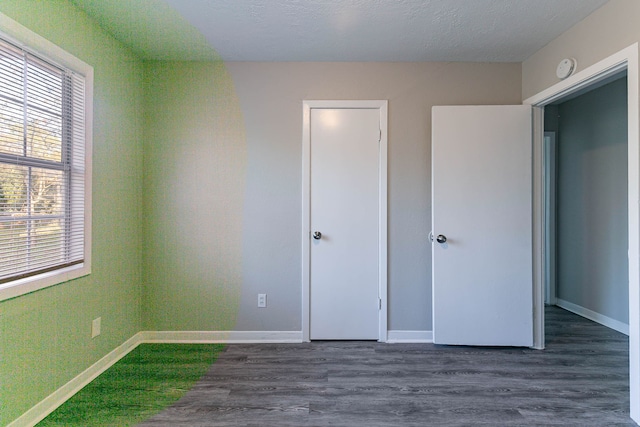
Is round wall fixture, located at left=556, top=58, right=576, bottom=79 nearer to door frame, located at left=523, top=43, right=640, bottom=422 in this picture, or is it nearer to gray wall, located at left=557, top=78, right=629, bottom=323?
door frame, located at left=523, top=43, right=640, bottom=422

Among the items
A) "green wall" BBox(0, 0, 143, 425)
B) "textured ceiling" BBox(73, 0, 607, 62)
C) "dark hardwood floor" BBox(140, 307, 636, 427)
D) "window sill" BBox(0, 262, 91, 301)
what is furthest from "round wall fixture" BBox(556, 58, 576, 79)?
"window sill" BBox(0, 262, 91, 301)

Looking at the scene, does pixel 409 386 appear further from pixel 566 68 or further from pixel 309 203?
pixel 566 68

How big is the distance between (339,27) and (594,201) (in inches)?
121

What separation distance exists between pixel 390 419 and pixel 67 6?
9.70 feet

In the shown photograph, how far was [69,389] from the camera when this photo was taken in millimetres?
1902

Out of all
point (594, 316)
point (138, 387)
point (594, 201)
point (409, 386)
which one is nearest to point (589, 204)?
point (594, 201)

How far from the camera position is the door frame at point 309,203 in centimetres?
267

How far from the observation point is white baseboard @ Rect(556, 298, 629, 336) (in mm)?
2934

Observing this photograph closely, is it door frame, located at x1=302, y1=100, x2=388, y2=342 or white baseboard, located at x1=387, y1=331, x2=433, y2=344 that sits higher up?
door frame, located at x1=302, y1=100, x2=388, y2=342

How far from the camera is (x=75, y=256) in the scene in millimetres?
1991

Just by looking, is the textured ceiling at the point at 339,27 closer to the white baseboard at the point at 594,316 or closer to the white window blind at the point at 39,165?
the white window blind at the point at 39,165

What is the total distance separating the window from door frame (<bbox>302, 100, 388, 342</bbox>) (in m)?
1.49

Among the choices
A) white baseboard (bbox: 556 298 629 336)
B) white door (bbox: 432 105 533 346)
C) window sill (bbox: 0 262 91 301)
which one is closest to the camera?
window sill (bbox: 0 262 91 301)

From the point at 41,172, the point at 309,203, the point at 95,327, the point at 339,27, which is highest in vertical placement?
the point at 339,27
